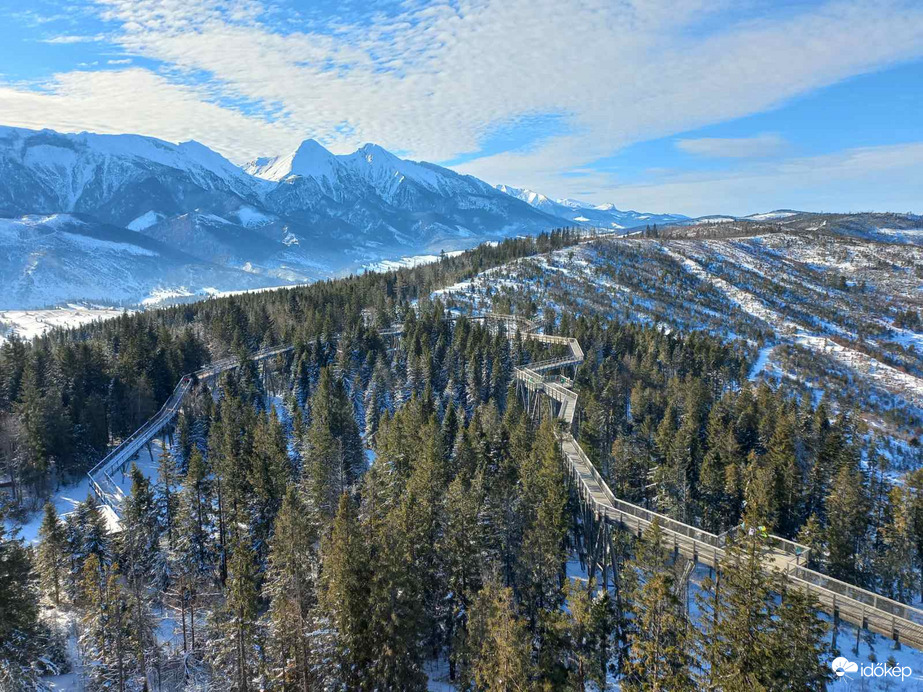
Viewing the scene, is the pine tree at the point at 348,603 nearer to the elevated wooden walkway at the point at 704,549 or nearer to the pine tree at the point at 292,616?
the pine tree at the point at 292,616

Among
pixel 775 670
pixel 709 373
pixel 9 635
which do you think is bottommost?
pixel 709 373

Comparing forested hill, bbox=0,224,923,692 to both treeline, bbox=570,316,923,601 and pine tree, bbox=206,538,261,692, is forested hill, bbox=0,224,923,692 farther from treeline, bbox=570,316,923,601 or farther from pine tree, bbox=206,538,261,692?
treeline, bbox=570,316,923,601

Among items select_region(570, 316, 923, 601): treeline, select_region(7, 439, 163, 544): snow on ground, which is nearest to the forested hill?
select_region(570, 316, 923, 601): treeline

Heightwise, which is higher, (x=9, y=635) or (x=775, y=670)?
(x=775, y=670)

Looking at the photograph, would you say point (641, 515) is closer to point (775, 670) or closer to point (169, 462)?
point (775, 670)

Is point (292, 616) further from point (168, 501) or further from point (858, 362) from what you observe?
point (858, 362)

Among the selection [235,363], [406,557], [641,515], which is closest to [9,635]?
[406,557]

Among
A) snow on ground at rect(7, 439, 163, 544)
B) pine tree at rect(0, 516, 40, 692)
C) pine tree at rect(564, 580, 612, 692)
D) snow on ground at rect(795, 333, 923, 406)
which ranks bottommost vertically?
snow on ground at rect(795, 333, 923, 406)
